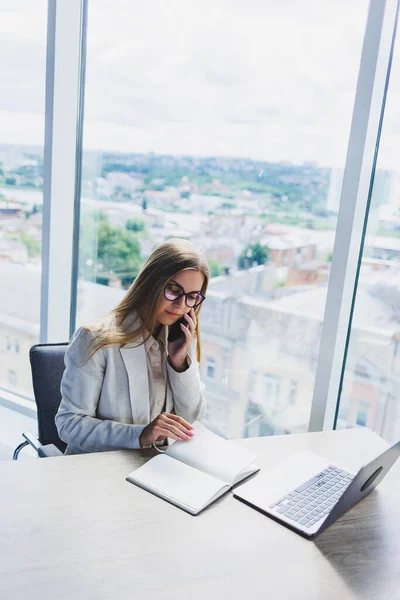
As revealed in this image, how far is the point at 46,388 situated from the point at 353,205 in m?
1.21

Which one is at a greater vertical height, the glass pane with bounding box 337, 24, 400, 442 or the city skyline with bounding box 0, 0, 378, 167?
the city skyline with bounding box 0, 0, 378, 167

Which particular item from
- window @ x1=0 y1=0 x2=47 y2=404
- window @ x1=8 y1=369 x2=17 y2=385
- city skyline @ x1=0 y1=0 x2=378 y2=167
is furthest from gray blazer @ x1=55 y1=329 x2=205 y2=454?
window @ x1=8 y1=369 x2=17 y2=385

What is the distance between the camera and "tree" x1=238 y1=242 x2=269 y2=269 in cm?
244

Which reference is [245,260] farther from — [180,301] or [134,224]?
[180,301]

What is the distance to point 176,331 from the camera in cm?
189

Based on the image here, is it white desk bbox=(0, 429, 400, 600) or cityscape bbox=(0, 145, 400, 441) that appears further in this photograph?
cityscape bbox=(0, 145, 400, 441)

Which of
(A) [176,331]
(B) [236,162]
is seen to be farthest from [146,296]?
(B) [236,162]

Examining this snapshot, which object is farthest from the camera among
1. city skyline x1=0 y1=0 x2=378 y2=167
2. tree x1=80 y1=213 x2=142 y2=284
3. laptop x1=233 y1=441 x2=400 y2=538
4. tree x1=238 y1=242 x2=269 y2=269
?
tree x1=80 y1=213 x2=142 y2=284

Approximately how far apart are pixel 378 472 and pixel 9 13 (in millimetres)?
2579

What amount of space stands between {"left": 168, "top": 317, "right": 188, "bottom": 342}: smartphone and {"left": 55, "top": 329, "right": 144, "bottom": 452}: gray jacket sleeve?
0.26 m

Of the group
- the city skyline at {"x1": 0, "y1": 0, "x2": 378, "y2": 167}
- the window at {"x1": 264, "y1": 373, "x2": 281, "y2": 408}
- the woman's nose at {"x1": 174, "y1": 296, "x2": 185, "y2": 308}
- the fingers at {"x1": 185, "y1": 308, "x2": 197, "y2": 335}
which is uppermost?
the city skyline at {"x1": 0, "y1": 0, "x2": 378, "y2": 167}

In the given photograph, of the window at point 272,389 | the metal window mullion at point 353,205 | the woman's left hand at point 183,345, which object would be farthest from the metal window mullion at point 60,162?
the metal window mullion at point 353,205

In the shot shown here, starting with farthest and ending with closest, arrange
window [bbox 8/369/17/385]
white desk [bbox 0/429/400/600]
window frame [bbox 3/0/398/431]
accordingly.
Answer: window [bbox 8/369/17/385], window frame [bbox 3/0/398/431], white desk [bbox 0/429/400/600]

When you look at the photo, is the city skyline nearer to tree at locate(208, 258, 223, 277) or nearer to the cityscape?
the cityscape
